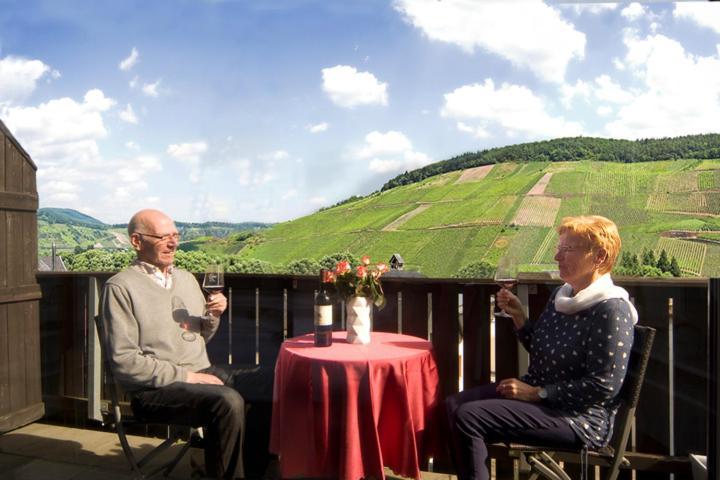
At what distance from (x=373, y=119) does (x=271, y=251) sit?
2.86 feet

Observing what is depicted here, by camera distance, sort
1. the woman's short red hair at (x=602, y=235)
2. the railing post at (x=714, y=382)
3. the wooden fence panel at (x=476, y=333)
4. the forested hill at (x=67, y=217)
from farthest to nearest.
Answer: the wooden fence panel at (x=476, y=333), the forested hill at (x=67, y=217), the woman's short red hair at (x=602, y=235), the railing post at (x=714, y=382)

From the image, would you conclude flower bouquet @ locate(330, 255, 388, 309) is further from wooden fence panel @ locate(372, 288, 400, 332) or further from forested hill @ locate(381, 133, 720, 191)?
forested hill @ locate(381, 133, 720, 191)

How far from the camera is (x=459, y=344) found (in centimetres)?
280

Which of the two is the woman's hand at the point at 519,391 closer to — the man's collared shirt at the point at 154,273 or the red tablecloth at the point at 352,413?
the red tablecloth at the point at 352,413

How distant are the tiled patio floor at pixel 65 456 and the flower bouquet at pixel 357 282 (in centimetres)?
77

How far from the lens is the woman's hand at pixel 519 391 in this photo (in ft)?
6.42

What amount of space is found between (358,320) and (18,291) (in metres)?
1.80

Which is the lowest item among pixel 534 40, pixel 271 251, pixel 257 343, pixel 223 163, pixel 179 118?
pixel 257 343

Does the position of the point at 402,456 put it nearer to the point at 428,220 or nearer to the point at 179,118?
the point at 179,118

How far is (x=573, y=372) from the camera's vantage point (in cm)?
192

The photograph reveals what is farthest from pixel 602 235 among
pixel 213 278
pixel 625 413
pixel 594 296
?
pixel 213 278

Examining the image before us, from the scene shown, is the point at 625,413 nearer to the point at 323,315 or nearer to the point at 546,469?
the point at 546,469

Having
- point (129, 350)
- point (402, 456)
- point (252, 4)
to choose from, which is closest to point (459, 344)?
point (402, 456)

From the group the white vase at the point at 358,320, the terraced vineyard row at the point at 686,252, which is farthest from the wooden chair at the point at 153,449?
the terraced vineyard row at the point at 686,252
